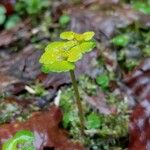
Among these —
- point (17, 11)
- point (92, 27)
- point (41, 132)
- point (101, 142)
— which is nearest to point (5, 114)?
point (41, 132)

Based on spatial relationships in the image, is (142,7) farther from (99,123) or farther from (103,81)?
(99,123)

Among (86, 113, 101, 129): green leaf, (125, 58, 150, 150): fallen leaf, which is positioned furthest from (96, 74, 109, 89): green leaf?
(86, 113, 101, 129): green leaf

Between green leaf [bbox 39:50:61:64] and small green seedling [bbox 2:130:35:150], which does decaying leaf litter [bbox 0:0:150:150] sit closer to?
small green seedling [bbox 2:130:35:150]

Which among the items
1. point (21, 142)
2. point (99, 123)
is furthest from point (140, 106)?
point (21, 142)

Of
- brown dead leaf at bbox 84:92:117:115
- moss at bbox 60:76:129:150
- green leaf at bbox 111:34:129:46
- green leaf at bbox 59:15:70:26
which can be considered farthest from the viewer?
green leaf at bbox 59:15:70:26

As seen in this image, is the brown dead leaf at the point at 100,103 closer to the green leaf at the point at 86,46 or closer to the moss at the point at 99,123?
the moss at the point at 99,123

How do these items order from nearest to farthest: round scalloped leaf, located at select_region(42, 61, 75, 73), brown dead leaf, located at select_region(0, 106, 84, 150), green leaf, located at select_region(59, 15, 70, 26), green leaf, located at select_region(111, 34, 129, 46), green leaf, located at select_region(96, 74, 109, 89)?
round scalloped leaf, located at select_region(42, 61, 75, 73), brown dead leaf, located at select_region(0, 106, 84, 150), green leaf, located at select_region(96, 74, 109, 89), green leaf, located at select_region(111, 34, 129, 46), green leaf, located at select_region(59, 15, 70, 26)
